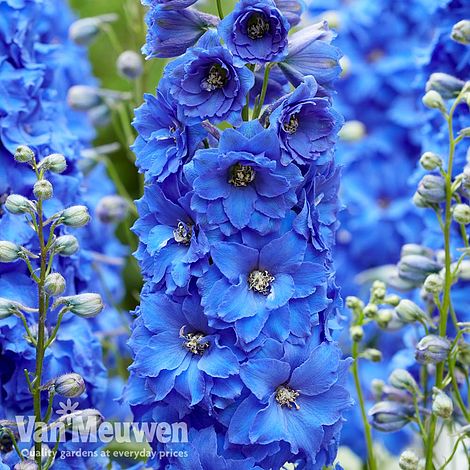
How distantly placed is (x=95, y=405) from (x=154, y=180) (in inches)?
14.5

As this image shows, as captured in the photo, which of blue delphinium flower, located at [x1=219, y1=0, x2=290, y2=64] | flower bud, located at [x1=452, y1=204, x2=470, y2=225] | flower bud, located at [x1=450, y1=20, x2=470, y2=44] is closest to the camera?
blue delphinium flower, located at [x1=219, y1=0, x2=290, y2=64]

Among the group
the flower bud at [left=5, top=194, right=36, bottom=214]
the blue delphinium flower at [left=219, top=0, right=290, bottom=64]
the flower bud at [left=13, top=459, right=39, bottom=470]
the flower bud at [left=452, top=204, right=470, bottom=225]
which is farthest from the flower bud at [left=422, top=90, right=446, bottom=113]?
the flower bud at [left=13, top=459, right=39, bottom=470]

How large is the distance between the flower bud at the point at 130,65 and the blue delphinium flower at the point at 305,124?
18.8 inches

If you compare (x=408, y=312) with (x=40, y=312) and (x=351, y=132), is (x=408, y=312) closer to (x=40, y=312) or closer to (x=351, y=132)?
(x=40, y=312)

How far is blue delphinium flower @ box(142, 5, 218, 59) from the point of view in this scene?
40.1 inches

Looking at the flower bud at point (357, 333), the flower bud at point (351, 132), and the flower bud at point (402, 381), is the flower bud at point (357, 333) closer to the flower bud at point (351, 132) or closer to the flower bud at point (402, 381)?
the flower bud at point (402, 381)

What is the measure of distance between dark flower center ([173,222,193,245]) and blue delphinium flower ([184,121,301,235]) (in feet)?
0.12

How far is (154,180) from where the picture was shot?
3.35 feet

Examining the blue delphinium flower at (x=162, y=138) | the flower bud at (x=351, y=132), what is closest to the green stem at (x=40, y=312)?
the blue delphinium flower at (x=162, y=138)

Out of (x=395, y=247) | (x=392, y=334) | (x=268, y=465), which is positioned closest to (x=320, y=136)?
(x=268, y=465)

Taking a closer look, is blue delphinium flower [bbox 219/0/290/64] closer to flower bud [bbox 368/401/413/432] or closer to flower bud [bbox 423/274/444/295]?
flower bud [bbox 423/274/444/295]

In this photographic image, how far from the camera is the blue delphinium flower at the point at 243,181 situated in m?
0.96

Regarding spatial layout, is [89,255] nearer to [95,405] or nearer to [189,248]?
[95,405]

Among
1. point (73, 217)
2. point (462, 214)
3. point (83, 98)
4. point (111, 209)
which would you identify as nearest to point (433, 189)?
point (462, 214)
